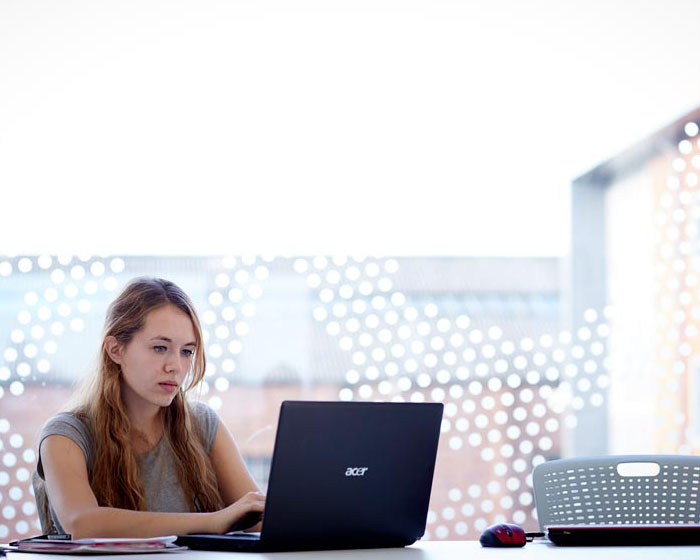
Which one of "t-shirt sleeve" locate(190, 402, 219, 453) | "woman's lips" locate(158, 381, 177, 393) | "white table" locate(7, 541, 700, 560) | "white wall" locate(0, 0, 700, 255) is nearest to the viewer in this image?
"white table" locate(7, 541, 700, 560)

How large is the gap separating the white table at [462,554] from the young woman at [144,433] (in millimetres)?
458

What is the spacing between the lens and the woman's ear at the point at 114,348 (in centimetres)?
224

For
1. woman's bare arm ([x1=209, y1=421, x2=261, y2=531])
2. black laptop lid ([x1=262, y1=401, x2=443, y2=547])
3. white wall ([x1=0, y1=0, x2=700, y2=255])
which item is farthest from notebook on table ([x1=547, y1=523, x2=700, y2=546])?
white wall ([x1=0, y1=0, x2=700, y2=255])

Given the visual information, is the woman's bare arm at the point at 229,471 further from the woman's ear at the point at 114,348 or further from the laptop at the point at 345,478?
the laptop at the point at 345,478

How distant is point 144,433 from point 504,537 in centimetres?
91

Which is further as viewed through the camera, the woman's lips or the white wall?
the white wall

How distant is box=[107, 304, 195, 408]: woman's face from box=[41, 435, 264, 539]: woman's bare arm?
22cm

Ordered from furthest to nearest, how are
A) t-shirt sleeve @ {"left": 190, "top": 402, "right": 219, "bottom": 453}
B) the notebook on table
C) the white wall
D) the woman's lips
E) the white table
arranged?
the white wall
t-shirt sleeve @ {"left": 190, "top": 402, "right": 219, "bottom": 453}
the woman's lips
the notebook on table
the white table

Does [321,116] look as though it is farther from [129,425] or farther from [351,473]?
[351,473]

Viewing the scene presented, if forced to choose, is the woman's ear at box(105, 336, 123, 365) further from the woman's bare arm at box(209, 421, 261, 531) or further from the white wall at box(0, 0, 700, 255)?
the white wall at box(0, 0, 700, 255)

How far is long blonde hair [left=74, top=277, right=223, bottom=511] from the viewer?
2.09 metres

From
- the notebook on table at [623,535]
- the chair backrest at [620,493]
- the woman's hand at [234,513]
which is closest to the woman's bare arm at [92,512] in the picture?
the woman's hand at [234,513]

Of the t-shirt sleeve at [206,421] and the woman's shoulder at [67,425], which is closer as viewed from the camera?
the woman's shoulder at [67,425]

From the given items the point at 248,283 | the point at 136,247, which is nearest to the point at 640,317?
the point at 248,283
